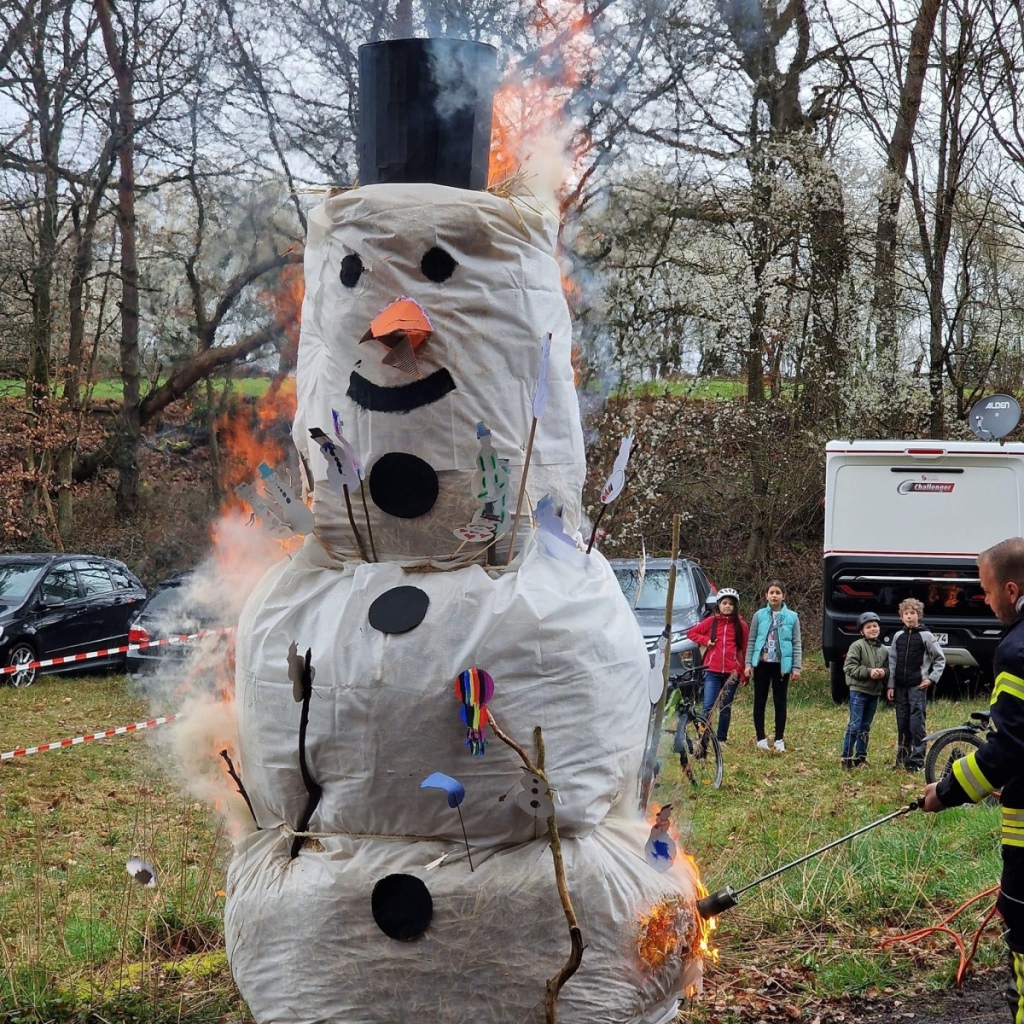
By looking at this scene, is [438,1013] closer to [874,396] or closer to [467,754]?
[467,754]

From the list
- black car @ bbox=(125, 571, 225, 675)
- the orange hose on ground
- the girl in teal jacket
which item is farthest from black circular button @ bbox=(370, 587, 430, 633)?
the girl in teal jacket

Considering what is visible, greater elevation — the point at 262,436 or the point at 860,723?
the point at 262,436

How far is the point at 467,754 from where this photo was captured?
12.3 feet

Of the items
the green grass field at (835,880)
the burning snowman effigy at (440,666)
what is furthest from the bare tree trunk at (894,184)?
the burning snowman effigy at (440,666)

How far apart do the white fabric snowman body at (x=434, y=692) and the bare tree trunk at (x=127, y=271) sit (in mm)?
12269

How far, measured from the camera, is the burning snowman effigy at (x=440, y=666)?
375 cm

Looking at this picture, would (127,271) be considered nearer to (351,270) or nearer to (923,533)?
(923,533)

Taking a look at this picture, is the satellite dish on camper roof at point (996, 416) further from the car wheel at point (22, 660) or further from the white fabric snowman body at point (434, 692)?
the white fabric snowman body at point (434, 692)

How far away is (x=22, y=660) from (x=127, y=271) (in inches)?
Result: 243

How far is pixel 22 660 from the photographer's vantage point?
1532 cm

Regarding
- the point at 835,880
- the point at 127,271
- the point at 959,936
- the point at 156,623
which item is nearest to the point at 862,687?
the point at 835,880

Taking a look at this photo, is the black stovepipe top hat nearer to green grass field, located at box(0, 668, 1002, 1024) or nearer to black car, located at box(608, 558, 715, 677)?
green grass field, located at box(0, 668, 1002, 1024)

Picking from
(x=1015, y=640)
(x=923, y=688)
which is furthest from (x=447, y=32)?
(x=923, y=688)

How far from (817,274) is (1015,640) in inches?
651
